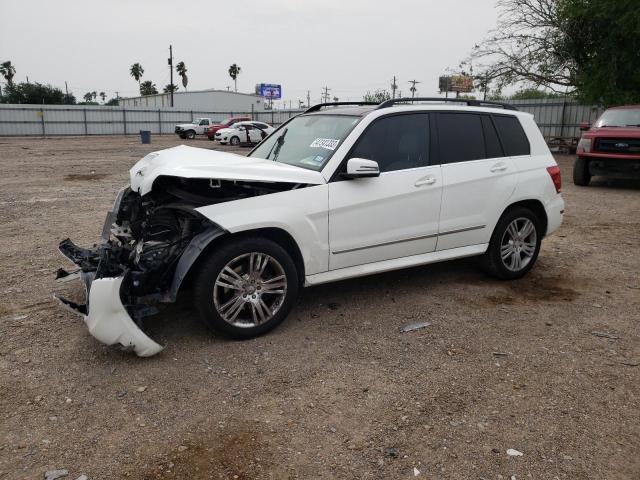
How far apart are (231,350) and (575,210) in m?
8.06

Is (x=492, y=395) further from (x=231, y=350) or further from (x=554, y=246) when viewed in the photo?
(x=554, y=246)

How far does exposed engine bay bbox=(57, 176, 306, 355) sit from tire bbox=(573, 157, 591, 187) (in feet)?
36.0

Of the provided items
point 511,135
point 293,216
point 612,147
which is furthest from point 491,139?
point 612,147

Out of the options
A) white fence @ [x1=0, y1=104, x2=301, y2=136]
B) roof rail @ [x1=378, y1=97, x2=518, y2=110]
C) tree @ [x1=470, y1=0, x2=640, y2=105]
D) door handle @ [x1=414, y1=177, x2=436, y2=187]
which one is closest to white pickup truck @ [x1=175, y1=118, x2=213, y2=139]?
white fence @ [x1=0, y1=104, x2=301, y2=136]

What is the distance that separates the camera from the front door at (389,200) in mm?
4230

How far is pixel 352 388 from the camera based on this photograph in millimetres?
3412

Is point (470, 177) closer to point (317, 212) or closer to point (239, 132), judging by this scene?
point (317, 212)

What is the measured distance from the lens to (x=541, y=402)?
128 inches

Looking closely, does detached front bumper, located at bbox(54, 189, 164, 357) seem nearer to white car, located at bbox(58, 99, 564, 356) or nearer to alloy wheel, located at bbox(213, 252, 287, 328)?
white car, located at bbox(58, 99, 564, 356)

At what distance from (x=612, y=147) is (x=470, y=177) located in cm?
877

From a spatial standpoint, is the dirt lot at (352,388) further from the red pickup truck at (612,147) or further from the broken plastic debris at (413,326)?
the red pickup truck at (612,147)

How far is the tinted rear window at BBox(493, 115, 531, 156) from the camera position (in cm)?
524

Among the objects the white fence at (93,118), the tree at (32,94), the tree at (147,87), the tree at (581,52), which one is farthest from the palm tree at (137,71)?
the tree at (581,52)

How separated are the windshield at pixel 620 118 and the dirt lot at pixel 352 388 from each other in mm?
8153
